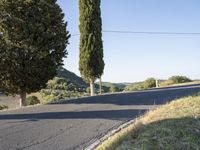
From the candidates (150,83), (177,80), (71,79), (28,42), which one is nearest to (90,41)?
(28,42)

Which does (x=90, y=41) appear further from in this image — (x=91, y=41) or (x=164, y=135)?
(x=164, y=135)

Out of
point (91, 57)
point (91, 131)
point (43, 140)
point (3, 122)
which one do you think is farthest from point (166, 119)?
point (91, 57)

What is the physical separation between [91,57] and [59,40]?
924 centimetres

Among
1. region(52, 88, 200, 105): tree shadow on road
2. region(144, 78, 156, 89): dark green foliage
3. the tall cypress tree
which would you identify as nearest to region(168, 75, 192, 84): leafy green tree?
region(144, 78, 156, 89): dark green foliage

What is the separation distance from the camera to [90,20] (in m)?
35.0

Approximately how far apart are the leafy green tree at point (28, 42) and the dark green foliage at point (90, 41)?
905 centimetres

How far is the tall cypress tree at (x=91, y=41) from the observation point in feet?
112

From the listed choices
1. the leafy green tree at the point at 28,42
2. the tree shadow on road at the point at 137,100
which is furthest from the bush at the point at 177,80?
the tree shadow on road at the point at 137,100

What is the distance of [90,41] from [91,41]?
78 millimetres

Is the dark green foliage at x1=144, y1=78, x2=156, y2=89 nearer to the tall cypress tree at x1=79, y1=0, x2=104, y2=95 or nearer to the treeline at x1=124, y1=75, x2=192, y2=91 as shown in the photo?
the treeline at x1=124, y1=75, x2=192, y2=91

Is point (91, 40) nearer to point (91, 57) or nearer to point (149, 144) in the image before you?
point (91, 57)

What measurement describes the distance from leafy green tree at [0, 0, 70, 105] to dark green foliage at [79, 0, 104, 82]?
9053 millimetres

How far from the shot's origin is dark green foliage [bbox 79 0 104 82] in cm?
3422

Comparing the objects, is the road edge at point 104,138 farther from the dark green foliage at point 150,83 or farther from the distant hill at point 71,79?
the distant hill at point 71,79
